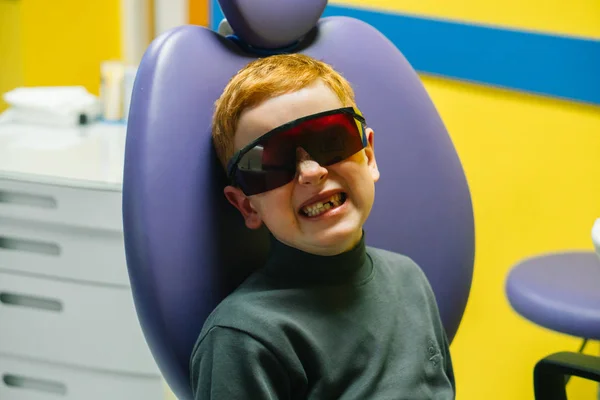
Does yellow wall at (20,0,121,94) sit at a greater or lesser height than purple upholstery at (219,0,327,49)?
lesser

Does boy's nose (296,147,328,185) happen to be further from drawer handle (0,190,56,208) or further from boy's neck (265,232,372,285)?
drawer handle (0,190,56,208)

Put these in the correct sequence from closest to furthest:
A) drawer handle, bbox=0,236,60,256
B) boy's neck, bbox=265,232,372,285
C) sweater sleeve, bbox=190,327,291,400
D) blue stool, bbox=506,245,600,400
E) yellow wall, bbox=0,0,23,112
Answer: sweater sleeve, bbox=190,327,291,400
boy's neck, bbox=265,232,372,285
blue stool, bbox=506,245,600,400
drawer handle, bbox=0,236,60,256
yellow wall, bbox=0,0,23,112

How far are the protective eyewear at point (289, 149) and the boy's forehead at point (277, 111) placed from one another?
3 cm

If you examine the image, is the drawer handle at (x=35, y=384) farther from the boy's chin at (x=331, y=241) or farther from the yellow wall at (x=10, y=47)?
the boy's chin at (x=331, y=241)

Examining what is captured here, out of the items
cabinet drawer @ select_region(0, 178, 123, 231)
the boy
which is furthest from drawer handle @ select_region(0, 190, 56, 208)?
the boy

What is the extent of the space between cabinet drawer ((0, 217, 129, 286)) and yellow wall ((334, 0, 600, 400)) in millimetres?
831

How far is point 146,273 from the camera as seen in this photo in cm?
87

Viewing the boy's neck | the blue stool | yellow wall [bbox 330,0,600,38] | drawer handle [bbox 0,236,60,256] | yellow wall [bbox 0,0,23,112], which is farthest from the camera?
yellow wall [bbox 0,0,23,112]

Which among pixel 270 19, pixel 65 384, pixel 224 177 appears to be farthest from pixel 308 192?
pixel 65 384

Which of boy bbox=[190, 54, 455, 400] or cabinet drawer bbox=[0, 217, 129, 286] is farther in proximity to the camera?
cabinet drawer bbox=[0, 217, 129, 286]

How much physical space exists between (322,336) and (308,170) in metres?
0.21

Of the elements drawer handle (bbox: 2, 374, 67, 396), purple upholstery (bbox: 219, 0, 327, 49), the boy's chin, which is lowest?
drawer handle (bbox: 2, 374, 67, 396)

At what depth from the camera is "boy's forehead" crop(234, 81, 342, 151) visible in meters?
0.88

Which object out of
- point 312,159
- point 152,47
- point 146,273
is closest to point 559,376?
point 312,159
